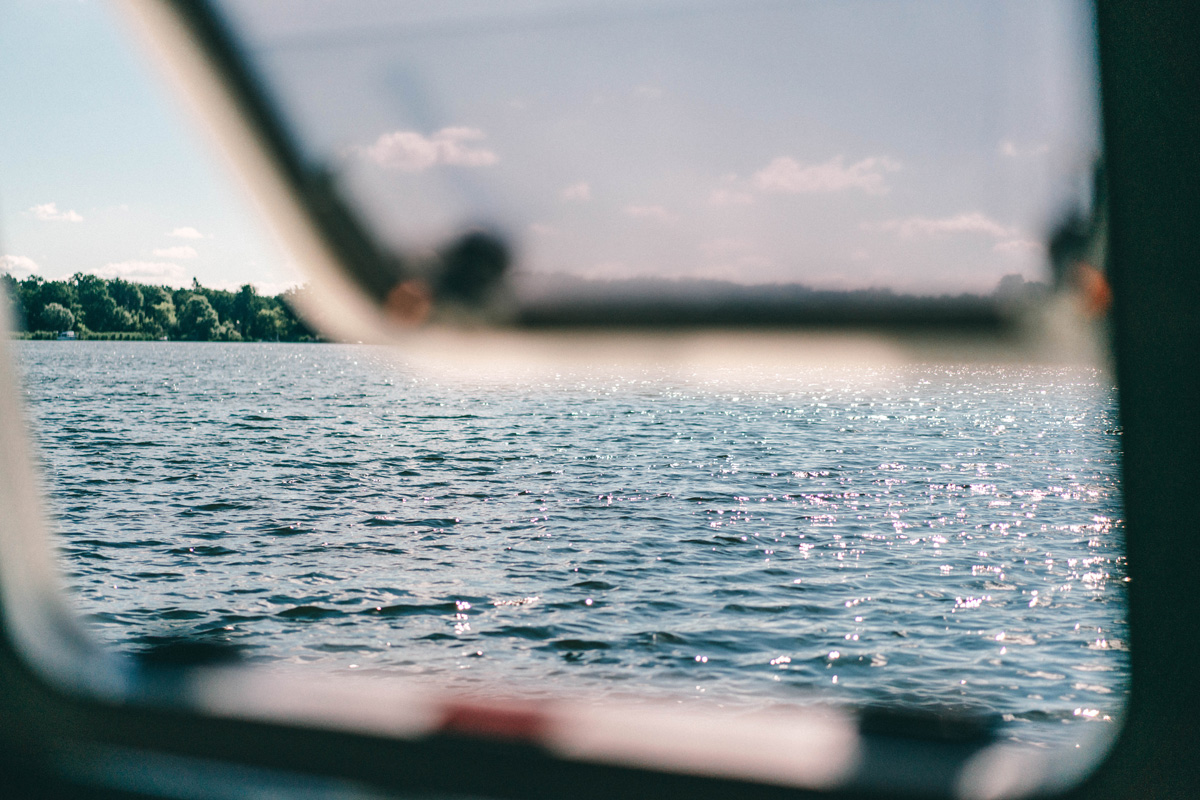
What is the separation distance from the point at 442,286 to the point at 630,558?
9.20 meters

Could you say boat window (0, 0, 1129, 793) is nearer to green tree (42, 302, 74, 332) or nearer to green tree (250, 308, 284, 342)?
green tree (250, 308, 284, 342)

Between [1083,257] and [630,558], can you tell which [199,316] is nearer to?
[630,558]

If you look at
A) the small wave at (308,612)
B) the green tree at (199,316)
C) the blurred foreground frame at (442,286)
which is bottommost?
the small wave at (308,612)

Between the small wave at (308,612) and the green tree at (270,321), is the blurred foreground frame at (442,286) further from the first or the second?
the small wave at (308,612)

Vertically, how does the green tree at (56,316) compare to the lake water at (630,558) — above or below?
above

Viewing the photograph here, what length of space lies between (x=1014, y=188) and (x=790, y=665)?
617cm

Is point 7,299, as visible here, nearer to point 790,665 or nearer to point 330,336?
point 330,336

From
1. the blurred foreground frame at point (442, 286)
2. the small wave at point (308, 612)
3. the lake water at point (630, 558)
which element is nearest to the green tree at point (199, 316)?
the lake water at point (630, 558)

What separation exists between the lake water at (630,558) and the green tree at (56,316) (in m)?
42.9

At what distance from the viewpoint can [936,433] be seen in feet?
95.7

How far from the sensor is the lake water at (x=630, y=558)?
6.78 metres

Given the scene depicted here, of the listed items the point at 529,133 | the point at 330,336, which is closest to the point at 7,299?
the point at 330,336

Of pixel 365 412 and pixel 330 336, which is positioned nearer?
pixel 330 336

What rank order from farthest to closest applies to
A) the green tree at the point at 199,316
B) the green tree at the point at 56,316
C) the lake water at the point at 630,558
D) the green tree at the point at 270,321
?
the green tree at the point at 56,316, the green tree at the point at 199,316, the lake water at the point at 630,558, the green tree at the point at 270,321
